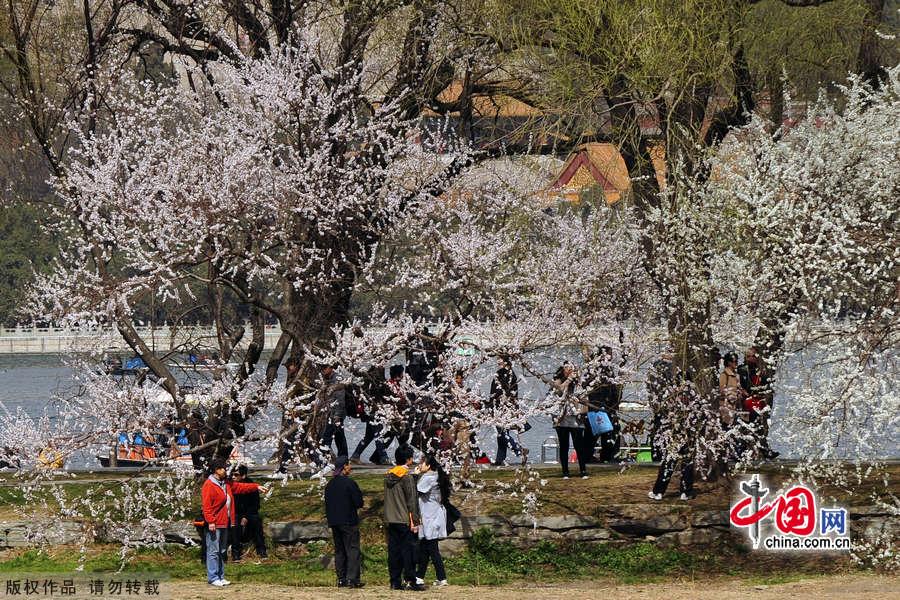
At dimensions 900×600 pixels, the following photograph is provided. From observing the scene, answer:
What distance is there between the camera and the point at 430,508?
47.8ft

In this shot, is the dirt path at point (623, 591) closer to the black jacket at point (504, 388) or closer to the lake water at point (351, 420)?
the lake water at point (351, 420)

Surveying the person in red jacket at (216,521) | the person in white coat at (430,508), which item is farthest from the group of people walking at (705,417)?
the person in red jacket at (216,521)

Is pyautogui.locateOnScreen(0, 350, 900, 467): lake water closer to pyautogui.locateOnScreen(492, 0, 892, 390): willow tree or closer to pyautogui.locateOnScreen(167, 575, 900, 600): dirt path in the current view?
pyautogui.locateOnScreen(167, 575, 900, 600): dirt path

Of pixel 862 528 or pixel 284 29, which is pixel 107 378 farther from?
pixel 862 528

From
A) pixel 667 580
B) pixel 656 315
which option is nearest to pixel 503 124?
pixel 656 315

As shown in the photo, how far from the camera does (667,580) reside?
54.6 ft

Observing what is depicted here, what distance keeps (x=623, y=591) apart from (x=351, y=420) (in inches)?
787

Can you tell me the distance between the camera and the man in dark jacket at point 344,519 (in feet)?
48.5

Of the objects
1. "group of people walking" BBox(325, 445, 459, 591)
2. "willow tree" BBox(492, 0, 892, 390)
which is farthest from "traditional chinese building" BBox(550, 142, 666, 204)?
"group of people walking" BBox(325, 445, 459, 591)

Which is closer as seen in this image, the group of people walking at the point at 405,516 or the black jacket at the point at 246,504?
the group of people walking at the point at 405,516

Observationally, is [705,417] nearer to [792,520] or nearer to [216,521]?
[792,520]

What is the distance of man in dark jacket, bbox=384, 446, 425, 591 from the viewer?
14328 millimetres

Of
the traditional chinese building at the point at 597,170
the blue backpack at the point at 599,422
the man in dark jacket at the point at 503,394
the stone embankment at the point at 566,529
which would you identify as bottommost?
the stone embankment at the point at 566,529

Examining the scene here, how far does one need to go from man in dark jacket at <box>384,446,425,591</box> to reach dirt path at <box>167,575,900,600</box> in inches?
10.2
